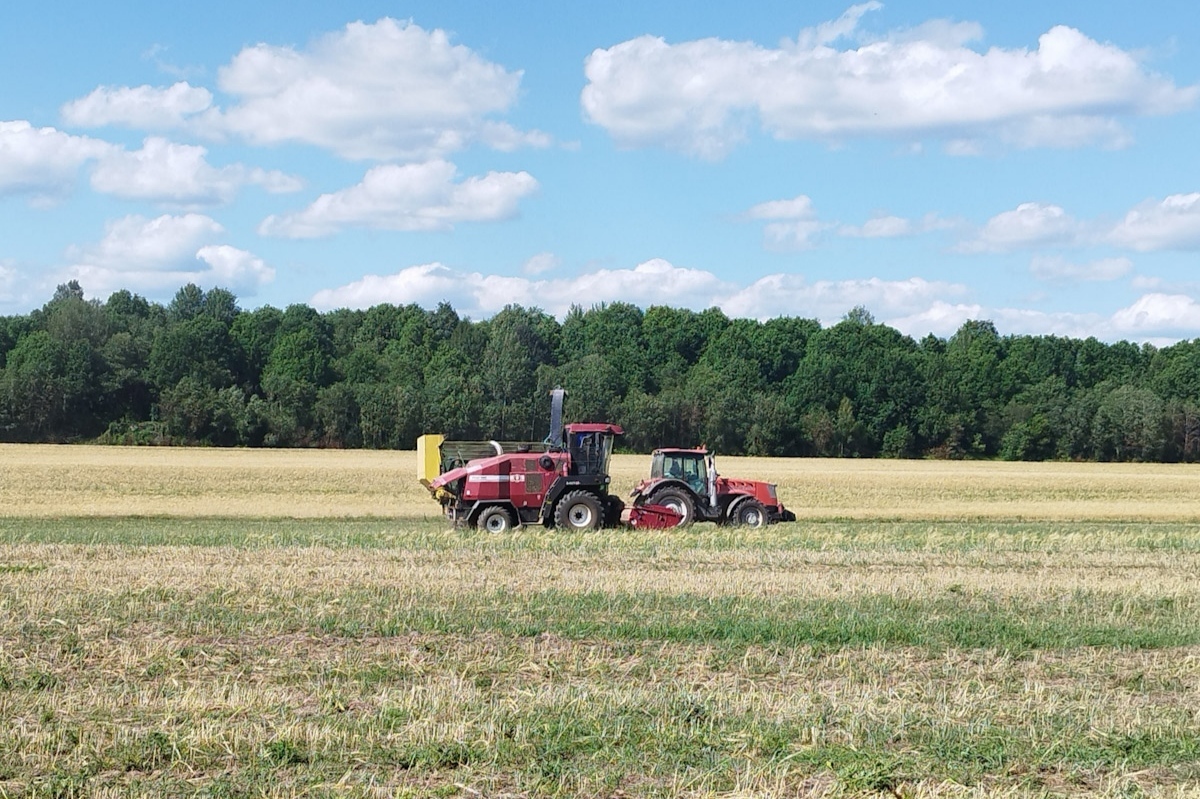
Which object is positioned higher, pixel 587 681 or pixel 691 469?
pixel 691 469

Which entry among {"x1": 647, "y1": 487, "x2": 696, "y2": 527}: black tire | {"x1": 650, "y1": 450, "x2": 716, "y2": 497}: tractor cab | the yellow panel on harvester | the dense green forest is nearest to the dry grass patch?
{"x1": 647, "y1": 487, "x2": 696, "y2": 527}: black tire

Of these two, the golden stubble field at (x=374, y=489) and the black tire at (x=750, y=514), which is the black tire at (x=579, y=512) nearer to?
the black tire at (x=750, y=514)

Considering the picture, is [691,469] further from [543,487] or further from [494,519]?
[494,519]

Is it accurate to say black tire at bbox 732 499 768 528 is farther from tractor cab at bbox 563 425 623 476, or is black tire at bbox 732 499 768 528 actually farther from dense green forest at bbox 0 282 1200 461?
dense green forest at bbox 0 282 1200 461

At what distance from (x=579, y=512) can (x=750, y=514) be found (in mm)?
4229

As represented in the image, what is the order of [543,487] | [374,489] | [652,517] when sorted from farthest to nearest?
[374,489] < [652,517] < [543,487]

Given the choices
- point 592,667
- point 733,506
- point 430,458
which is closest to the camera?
point 592,667

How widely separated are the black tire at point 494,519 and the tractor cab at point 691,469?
3.44m

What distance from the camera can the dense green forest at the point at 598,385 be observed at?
71125 mm

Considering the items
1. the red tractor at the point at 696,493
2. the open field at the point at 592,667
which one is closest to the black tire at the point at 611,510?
the red tractor at the point at 696,493

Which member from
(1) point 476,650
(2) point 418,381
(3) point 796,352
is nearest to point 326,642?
(1) point 476,650

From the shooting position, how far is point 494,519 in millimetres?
25781

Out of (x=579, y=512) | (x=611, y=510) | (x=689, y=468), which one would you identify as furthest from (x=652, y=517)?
(x=579, y=512)

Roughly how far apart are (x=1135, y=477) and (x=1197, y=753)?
53.8 metres
